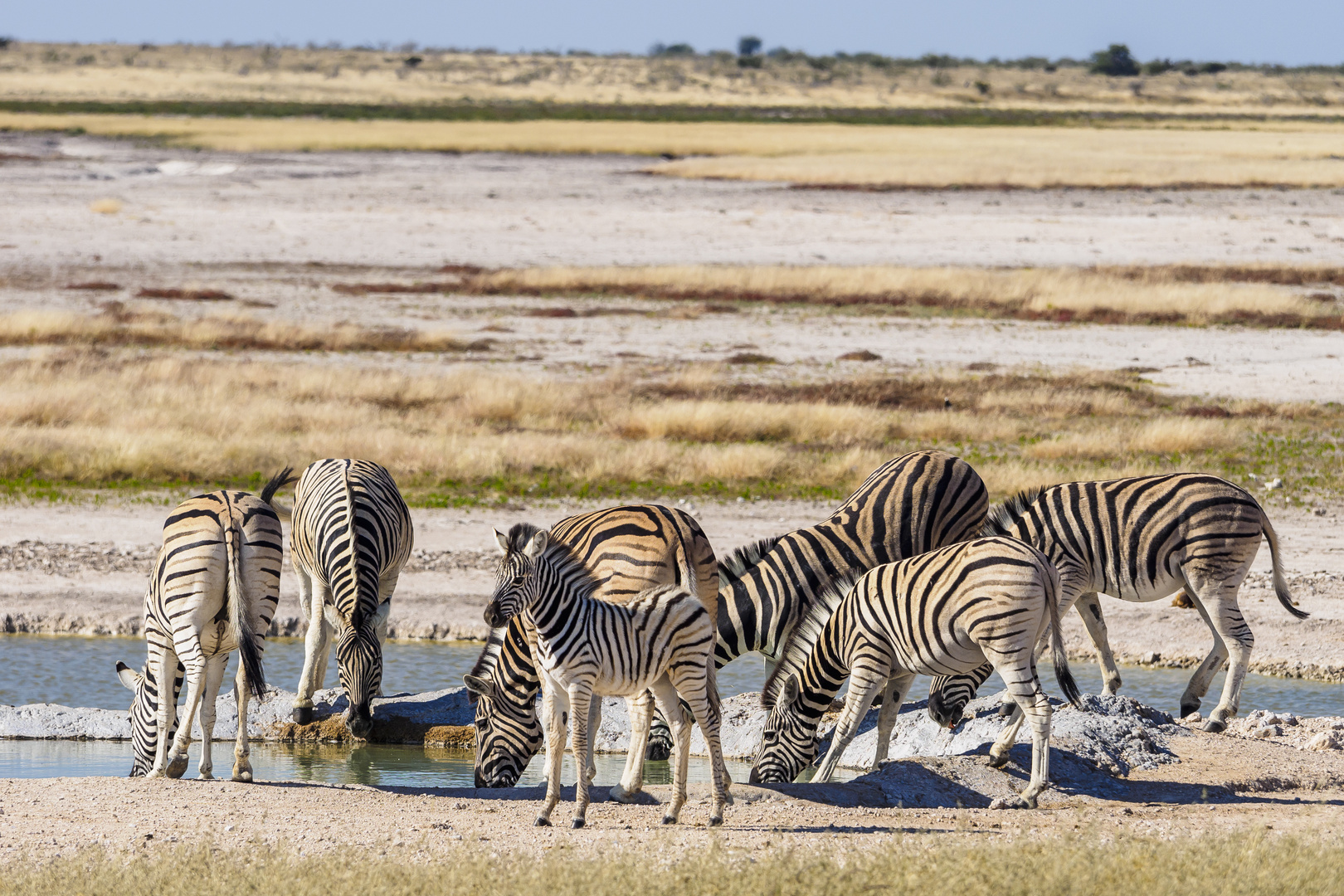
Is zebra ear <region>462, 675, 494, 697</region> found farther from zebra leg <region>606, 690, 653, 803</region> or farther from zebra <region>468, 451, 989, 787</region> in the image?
zebra leg <region>606, 690, 653, 803</region>

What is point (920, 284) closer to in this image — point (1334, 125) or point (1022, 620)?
point (1022, 620)

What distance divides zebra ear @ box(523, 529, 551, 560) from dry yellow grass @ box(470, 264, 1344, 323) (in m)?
28.6

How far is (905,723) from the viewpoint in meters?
11.7

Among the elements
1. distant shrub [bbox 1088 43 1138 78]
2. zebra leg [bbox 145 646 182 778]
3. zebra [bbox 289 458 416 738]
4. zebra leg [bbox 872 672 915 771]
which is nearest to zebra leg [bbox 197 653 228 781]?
zebra leg [bbox 145 646 182 778]

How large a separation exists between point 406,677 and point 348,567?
273cm

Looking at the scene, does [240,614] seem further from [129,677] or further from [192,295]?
[192,295]

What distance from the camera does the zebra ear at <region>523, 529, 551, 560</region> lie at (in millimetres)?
8211

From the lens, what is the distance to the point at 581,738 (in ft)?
27.4

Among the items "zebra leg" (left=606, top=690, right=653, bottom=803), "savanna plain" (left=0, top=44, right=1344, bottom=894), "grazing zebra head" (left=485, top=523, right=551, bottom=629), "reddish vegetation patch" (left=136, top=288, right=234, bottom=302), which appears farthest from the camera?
"reddish vegetation patch" (left=136, top=288, right=234, bottom=302)

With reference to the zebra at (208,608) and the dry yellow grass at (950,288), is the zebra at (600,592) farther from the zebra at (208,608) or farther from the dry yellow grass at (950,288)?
the dry yellow grass at (950,288)

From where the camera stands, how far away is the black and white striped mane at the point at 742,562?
10.9 meters

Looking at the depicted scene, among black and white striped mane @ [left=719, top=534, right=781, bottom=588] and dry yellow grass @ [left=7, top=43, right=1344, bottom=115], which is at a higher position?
dry yellow grass @ [left=7, top=43, right=1344, bottom=115]

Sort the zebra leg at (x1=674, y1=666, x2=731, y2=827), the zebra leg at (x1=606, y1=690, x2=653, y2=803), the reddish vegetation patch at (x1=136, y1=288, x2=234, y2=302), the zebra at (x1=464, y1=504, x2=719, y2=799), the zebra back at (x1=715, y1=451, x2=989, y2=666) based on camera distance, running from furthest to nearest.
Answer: the reddish vegetation patch at (x1=136, y1=288, x2=234, y2=302) < the zebra back at (x1=715, y1=451, x2=989, y2=666) < the zebra at (x1=464, y1=504, x2=719, y2=799) < the zebra leg at (x1=606, y1=690, x2=653, y2=803) < the zebra leg at (x1=674, y1=666, x2=731, y2=827)

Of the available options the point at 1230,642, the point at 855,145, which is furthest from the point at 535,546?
the point at 855,145
